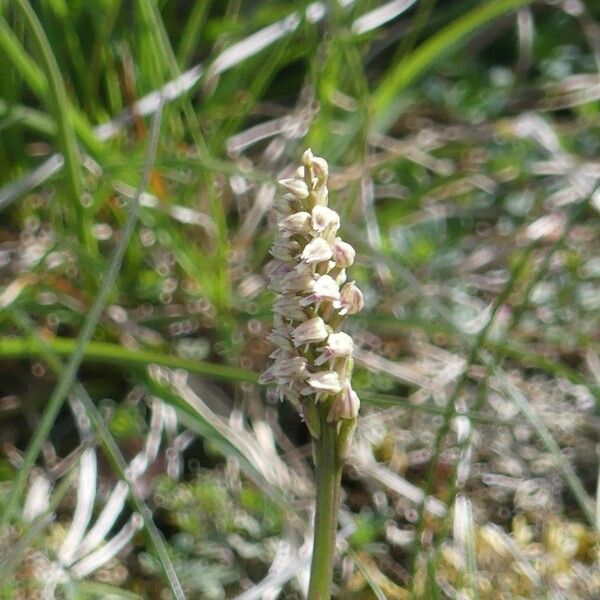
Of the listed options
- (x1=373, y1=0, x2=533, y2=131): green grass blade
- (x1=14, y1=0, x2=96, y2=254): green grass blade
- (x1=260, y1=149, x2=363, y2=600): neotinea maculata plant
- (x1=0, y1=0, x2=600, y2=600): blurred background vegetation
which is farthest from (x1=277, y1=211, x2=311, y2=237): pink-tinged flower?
(x1=373, y1=0, x2=533, y2=131): green grass blade

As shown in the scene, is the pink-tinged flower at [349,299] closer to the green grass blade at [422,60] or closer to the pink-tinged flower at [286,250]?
the pink-tinged flower at [286,250]

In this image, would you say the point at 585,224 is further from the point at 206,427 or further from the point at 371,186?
the point at 206,427

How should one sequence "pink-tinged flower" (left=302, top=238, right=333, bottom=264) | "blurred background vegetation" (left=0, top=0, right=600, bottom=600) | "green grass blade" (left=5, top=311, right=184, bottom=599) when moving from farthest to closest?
1. "blurred background vegetation" (left=0, top=0, right=600, bottom=600)
2. "green grass blade" (left=5, top=311, right=184, bottom=599)
3. "pink-tinged flower" (left=302, top=238, right=333, bottom=264)

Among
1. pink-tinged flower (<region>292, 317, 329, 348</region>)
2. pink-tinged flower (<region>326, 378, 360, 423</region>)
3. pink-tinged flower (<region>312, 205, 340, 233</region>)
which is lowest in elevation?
pink-tinged flower (<region>326, 378, 360, 423</region>)

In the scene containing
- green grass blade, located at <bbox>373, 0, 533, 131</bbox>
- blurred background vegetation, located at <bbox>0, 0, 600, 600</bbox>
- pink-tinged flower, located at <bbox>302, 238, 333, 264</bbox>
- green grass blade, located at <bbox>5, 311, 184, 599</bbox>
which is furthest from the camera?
green grass blade, located at <bbox>373, 0, 533, 131</bbox>

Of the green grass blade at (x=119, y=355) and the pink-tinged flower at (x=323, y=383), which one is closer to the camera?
the pink-tinged flower at (x=323, y=383)

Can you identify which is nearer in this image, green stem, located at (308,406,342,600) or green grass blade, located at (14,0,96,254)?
green stem, located at (308,406,342,600)

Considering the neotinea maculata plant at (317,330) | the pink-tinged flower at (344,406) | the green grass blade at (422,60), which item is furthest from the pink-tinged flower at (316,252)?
the green grass blade at (422,60)

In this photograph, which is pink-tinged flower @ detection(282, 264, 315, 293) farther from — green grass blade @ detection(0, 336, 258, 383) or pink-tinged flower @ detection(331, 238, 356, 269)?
green grass blade @ detection(0, 336, 258, 383)

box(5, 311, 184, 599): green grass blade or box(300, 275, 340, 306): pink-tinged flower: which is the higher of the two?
box(300, 275, 340, 306): pink-tinged flower
